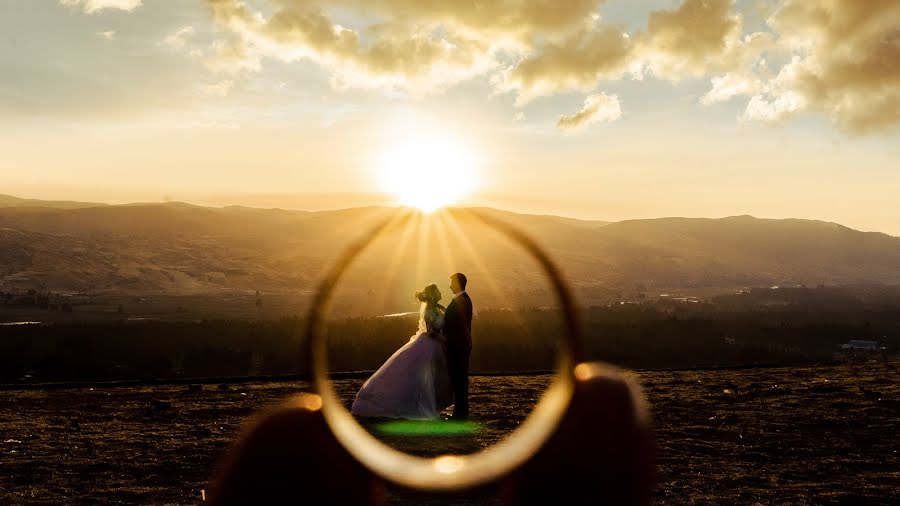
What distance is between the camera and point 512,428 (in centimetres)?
1149

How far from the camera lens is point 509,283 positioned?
184 meters

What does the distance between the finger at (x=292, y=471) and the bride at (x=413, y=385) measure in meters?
1.44

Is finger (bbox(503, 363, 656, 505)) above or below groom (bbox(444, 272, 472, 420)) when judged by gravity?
below

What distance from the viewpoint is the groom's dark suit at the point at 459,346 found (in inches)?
488

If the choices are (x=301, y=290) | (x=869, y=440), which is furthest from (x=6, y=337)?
(x=301, y=290)

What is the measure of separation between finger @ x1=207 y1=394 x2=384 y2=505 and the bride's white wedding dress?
56.5 inches

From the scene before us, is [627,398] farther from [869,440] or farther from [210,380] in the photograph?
[210,380]

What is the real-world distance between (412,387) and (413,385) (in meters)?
0.04

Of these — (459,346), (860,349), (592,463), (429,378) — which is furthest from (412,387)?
(860,349)

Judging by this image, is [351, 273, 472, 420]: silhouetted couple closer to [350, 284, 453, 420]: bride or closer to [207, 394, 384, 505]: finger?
[350, 284, 453, 420]: bride

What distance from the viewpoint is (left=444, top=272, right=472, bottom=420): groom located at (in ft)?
40.7

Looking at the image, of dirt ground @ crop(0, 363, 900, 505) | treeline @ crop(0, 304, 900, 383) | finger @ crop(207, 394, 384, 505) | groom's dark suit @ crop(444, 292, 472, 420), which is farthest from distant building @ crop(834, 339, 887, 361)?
finger @ crop(207, 394, 384, 505)

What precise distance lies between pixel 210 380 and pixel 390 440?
902 cm

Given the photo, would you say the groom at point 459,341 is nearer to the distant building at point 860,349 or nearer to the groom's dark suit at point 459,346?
the groom's dark suit at point 459,346
